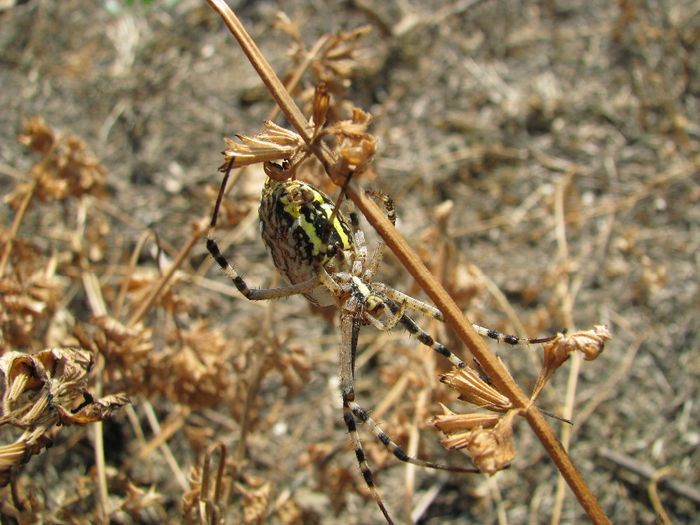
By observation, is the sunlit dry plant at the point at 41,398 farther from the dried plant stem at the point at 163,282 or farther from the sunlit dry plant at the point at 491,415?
the sunlit dry plant at the point at 491,415

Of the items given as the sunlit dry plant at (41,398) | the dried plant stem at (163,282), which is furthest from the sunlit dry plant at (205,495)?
the dried plant stem at (163,282)

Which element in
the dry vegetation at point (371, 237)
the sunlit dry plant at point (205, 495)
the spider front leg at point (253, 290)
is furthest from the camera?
the dry vegetation at point (371, 237)

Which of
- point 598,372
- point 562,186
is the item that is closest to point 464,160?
point 562,186

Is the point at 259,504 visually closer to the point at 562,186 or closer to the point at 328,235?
the point at 328,235

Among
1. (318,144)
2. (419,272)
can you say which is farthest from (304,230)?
(419,272)

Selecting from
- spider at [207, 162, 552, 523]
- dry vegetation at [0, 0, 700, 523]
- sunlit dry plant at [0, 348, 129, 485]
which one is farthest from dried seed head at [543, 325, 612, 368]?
A: sunlit dry plant at [0, 348, 129, 485]

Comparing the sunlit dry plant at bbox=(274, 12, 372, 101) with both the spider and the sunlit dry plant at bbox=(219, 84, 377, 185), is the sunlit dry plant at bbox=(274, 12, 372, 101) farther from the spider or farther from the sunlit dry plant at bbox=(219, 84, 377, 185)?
the sunlit dry plant at bbox=(219, 84, 377, 185)
